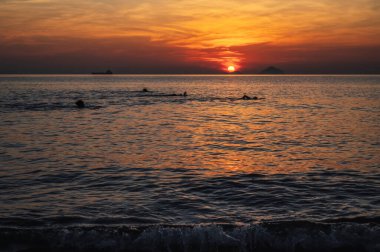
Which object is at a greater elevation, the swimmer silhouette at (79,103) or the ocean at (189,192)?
the swimmer silhouette at (79,103)

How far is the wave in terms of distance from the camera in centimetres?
996

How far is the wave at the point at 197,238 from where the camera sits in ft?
32.7

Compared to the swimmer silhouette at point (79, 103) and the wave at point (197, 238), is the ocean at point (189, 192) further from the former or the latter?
the swimmer silhouette at point (79, 103)

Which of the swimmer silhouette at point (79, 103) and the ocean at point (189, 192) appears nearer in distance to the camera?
the ocean at point (189, 192)

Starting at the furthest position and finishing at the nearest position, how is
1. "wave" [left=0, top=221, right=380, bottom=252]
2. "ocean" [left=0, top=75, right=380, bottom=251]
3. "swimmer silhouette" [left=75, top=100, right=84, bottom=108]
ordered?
1. "swimmer silhouette" [left=75, top=100, right=84, bottom=108]
2. "ocean" [left=0, top=75, right=380, bottom=251]
3. "wave" [left=0, top=221, right=380, bottom=252]

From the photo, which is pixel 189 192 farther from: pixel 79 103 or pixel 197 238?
pixel 79 103

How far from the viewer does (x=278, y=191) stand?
47.8 ft

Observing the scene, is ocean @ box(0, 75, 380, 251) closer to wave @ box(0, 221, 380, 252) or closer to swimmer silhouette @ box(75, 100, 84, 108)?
wave @ box(0, 221, 380, 252)

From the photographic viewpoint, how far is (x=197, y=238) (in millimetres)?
10219

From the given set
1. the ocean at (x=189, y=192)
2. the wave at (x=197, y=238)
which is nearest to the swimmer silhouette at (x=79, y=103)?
the ocean at (x=189, y=192)

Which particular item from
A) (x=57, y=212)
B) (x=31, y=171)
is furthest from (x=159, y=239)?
(x=31, y=171)

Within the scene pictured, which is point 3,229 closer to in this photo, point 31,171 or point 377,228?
point 31,171

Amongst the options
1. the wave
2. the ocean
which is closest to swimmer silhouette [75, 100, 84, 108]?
the ocean

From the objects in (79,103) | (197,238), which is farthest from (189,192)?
(79,103)
